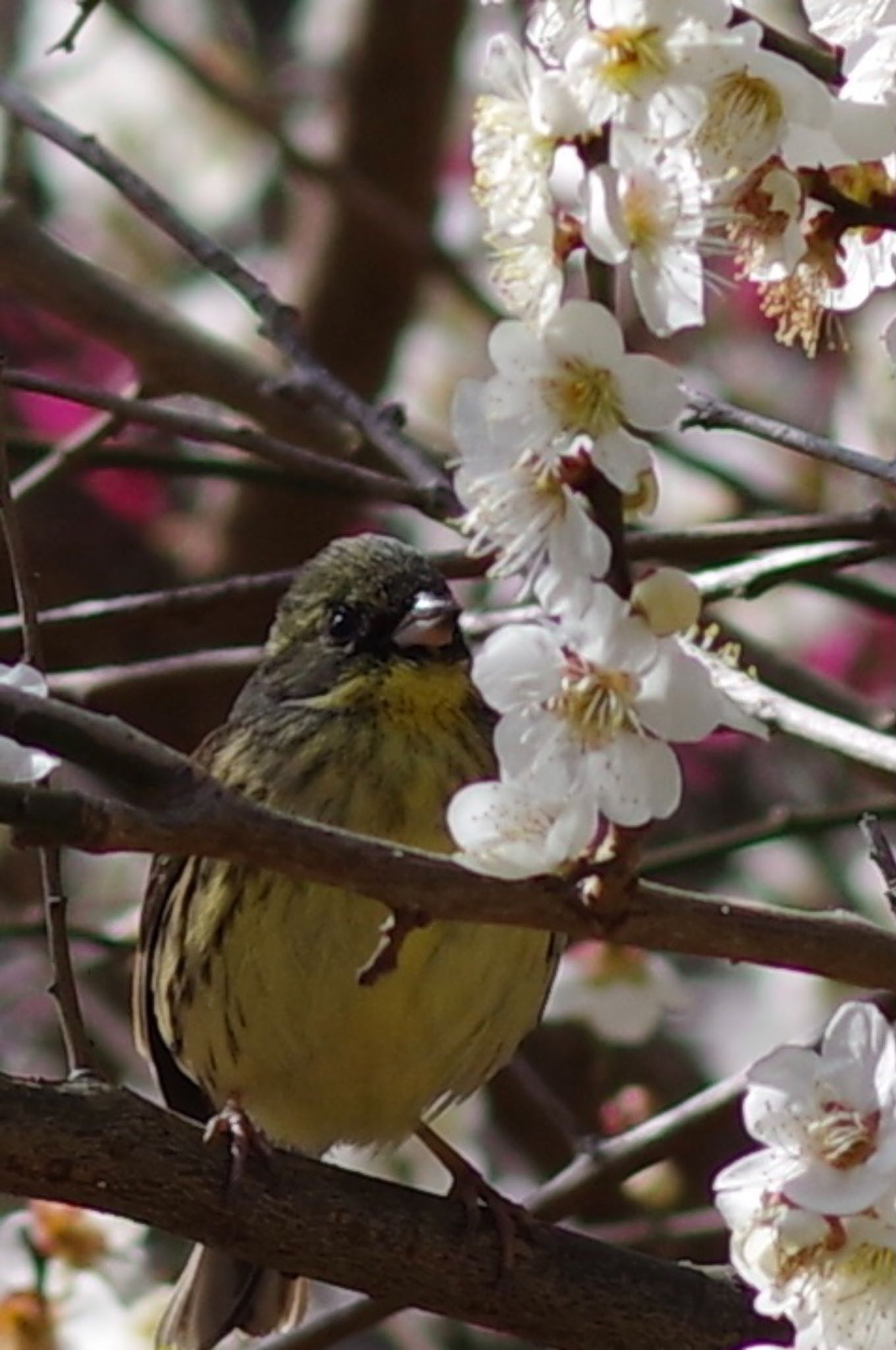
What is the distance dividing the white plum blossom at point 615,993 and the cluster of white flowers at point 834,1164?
2.15 metres

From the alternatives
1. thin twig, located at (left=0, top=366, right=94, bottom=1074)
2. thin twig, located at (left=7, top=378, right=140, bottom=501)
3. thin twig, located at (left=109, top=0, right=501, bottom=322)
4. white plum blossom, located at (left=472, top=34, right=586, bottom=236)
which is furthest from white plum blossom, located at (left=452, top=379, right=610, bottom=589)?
thin twig, located at (left=109, top=0, right=501, bottom=322)

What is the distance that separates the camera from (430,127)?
589cm

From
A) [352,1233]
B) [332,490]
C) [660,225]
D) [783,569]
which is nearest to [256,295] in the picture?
[332,490]

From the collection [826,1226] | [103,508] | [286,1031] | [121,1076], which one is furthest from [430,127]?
[826,1226]

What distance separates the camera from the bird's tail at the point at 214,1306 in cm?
379

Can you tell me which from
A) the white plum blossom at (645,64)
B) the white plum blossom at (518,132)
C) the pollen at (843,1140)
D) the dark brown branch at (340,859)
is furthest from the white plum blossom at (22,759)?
the pollen at (843,1140)

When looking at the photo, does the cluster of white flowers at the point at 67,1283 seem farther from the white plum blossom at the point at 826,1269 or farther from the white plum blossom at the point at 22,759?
the white plum blossom at the point at 22,759

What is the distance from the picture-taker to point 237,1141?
2.80 meters

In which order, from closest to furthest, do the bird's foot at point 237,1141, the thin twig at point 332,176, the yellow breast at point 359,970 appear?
the bird's foot at point 237,1141, the yellow breast at point 359,970, the thin twig at point 332,176

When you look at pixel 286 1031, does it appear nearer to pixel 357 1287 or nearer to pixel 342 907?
pixel 342 907

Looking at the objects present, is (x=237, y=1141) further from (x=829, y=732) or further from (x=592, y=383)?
(x=592, y=383)

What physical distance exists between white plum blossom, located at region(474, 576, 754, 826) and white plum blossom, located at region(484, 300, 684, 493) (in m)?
0.12

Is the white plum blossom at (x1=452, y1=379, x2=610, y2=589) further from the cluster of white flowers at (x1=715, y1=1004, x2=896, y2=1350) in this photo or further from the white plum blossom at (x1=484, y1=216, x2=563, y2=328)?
the cluster of white flowers at (x1=715, y1=1004, x2=896, y2=1350)

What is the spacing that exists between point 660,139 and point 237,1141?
1325 mm
